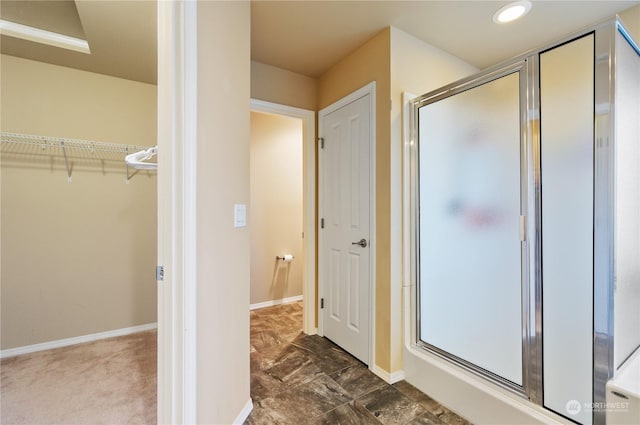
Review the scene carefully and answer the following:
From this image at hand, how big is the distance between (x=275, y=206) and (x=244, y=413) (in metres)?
2.36

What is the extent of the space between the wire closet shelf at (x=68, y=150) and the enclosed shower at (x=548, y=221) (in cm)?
285

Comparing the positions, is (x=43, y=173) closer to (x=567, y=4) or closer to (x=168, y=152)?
(x=168, y=152)

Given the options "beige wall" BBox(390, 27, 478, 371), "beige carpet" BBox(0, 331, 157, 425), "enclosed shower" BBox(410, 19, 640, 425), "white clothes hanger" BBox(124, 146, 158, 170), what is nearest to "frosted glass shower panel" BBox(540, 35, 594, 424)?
"enclosed shower" BBox(410, 19, 640, 425)

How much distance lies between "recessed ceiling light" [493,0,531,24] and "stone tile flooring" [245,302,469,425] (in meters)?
2.54

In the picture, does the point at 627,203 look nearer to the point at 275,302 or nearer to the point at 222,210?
the point at 222,210

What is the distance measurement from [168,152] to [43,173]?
223 cm

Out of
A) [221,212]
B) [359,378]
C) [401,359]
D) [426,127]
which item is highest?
[426,127]

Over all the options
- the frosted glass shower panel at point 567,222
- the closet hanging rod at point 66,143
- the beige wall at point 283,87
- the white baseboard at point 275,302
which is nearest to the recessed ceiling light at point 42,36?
the closet hanging rod at point 66,143

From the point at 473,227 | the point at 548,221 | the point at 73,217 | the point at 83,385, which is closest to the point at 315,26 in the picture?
the point at 473,227

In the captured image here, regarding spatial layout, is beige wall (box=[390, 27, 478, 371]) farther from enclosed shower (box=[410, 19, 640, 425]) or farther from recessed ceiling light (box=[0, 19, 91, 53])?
recessed ceiling light (box=[0, 19, 91, 53])

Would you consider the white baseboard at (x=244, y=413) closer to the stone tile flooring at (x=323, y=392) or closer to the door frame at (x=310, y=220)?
the stone tile flooring at (x=323, y=392)

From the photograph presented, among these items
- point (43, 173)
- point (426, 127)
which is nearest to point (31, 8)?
point (43, 173)

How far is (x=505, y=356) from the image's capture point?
152 centimetres

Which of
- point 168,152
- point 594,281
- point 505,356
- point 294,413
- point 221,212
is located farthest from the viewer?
point 294,413
